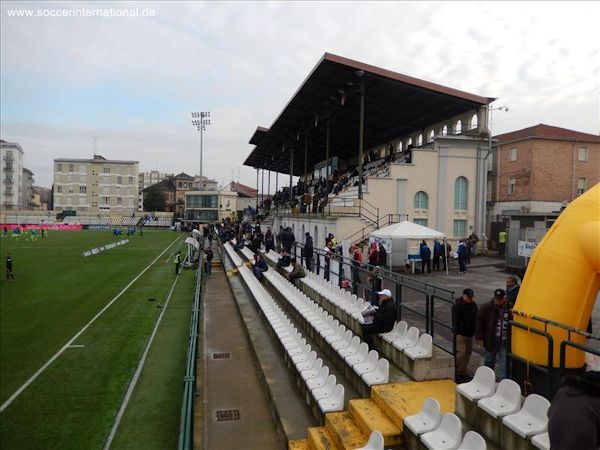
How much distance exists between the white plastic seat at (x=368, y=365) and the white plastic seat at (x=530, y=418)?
275 cm

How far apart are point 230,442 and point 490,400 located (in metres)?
3.86

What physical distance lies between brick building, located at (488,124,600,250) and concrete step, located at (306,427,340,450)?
31.4m

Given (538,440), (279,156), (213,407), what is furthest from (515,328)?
(279,156)

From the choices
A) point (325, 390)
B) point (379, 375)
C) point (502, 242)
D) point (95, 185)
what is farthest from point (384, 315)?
point (95, 185)

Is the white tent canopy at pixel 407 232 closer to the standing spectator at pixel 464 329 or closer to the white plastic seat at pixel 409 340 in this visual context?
the white plastic seat at pixel 409 340

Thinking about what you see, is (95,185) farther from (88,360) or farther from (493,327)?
(493,327)

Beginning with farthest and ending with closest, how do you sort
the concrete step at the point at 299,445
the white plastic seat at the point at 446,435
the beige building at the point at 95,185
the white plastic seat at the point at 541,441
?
the beige building at the point at 95,185 → the concrete step at the point at 299,445 → the white plastic seat at the point at 446,435 → the white plastic seat at the point at 541,441

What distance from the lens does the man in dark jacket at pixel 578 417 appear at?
10.3 ft

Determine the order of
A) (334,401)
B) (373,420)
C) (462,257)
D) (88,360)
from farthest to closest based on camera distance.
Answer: (462,257) → (88,360) → (334,401) → (373,420)

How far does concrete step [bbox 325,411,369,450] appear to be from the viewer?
5500 millimetres

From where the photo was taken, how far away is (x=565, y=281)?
5.11m

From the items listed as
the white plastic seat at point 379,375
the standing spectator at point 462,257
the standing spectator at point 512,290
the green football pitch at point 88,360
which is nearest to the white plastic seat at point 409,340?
the white plastic seat at point 379,375

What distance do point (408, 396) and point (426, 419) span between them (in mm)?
975

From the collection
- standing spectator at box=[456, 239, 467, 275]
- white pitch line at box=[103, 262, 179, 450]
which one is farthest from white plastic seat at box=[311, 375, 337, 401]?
standing spectator at box=[456, 239, 467, 275]
